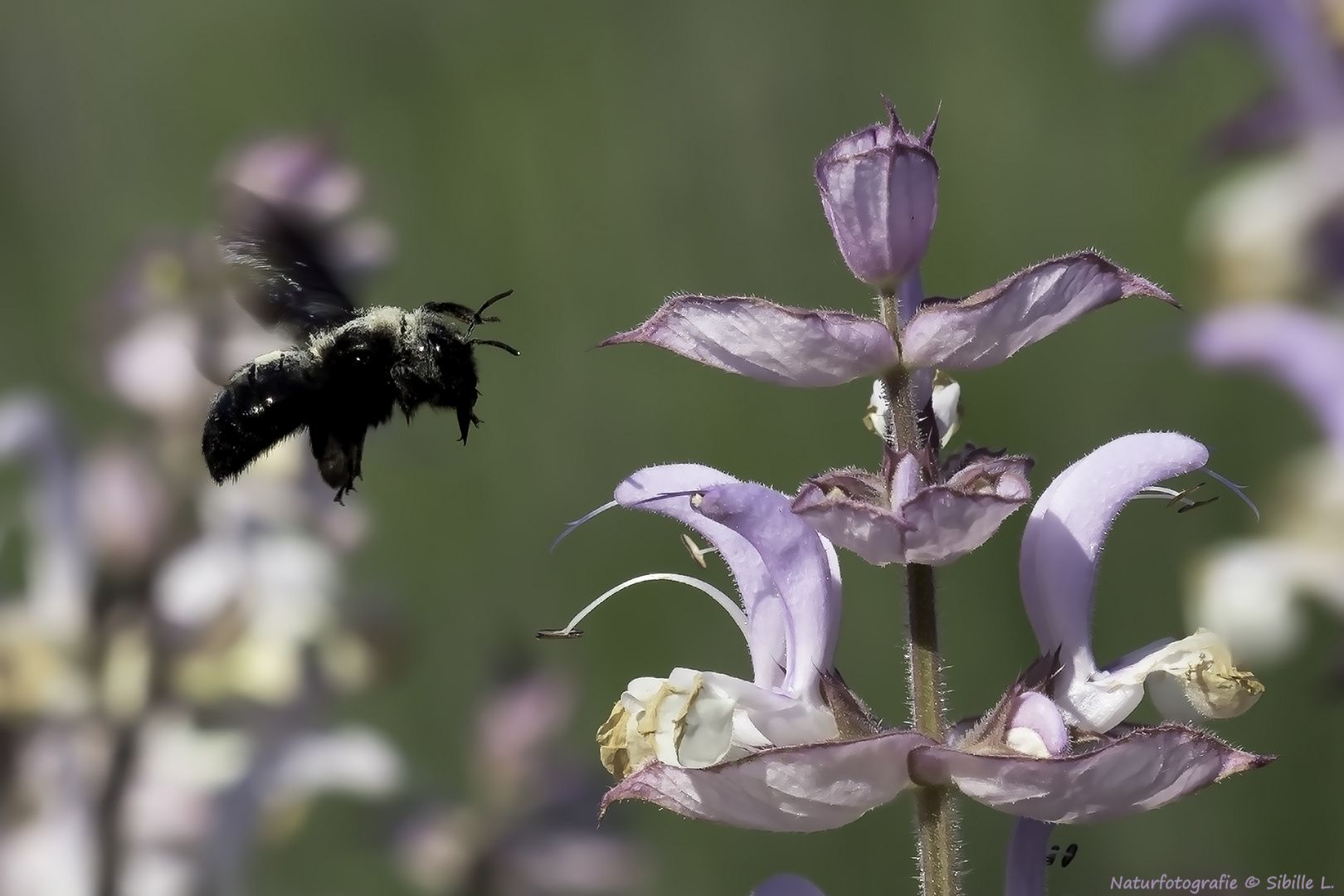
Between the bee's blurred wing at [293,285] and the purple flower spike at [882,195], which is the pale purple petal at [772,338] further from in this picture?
the bee's blurred wing at [293,285]

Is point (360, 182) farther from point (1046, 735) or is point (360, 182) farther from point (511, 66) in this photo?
point (511, 66)

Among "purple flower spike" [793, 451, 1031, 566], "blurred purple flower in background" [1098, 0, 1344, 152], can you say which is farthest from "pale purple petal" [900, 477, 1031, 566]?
"blurred purple flower in background" [1098, 0, 1344, 152]

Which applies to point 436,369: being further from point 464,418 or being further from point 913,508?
point 913,508

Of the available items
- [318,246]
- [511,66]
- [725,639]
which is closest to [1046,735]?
[318,246]

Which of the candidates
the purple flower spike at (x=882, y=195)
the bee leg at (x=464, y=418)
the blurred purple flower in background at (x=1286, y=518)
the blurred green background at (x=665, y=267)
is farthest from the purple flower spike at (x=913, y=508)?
the blurred green background at (x=665, y=267)

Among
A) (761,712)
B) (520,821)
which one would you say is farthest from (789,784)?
(520,821)

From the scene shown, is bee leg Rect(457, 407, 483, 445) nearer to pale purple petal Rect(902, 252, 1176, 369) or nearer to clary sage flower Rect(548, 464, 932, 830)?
clary sage flower Rect(548, 464, 932, 830)
